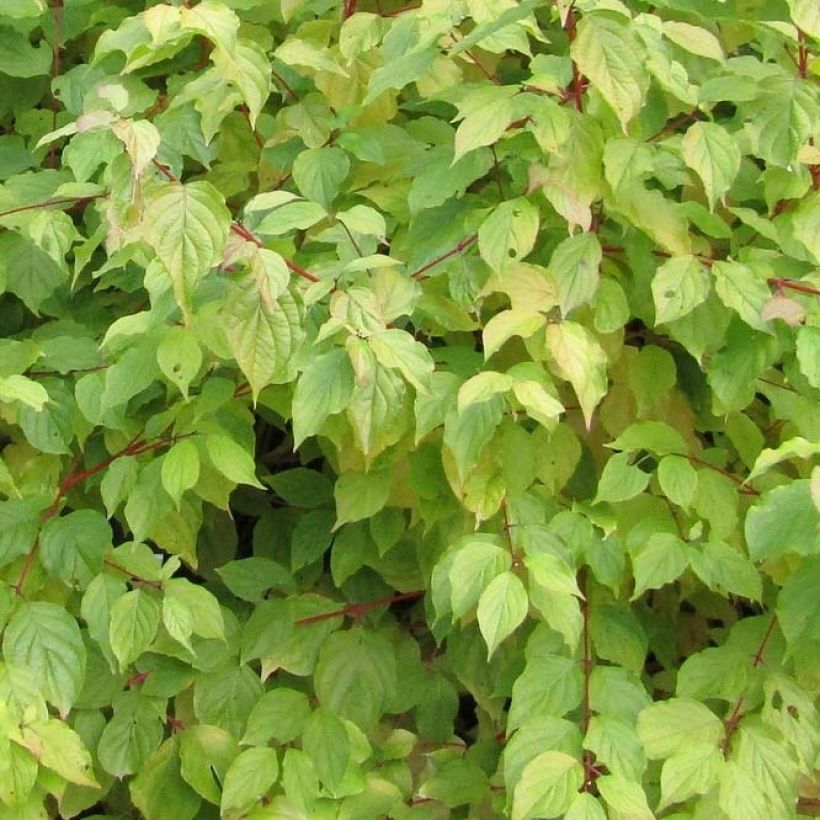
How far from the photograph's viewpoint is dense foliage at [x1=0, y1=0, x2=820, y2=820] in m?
1.58

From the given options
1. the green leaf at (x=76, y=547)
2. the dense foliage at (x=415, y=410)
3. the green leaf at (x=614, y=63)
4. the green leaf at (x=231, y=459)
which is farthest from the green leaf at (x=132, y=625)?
the green leaf at (x=614, y=63)

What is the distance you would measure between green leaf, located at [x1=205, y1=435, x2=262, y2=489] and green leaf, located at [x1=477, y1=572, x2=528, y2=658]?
0.34 metres

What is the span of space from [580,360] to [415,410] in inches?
8.4

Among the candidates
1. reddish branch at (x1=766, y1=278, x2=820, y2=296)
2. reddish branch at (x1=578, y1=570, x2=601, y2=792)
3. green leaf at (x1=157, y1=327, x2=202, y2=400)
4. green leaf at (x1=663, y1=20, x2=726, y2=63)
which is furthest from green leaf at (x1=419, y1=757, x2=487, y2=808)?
green leaf at (x1=663, y1=20, x2=726, y2=63)

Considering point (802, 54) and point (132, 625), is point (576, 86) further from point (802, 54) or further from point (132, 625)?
point (132, 625)

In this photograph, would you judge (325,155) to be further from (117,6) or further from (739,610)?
(739,610)

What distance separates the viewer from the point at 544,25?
2068 mm

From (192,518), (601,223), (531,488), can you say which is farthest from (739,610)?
(192,518)

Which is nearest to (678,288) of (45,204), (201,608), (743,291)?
(743,291)

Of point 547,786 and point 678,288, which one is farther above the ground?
point 678,288

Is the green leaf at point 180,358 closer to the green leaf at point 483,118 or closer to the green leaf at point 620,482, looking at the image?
the green leaf at point 483,118

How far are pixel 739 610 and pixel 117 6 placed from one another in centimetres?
145

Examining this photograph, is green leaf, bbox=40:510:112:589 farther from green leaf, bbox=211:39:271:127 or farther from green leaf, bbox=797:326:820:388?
green leaf, bbox=797:326:820:388

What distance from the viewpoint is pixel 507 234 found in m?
1.64
